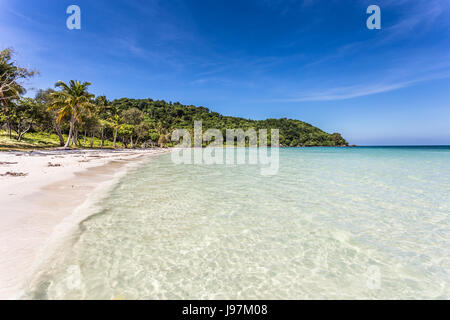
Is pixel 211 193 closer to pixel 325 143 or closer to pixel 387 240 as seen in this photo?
pixel 387 240

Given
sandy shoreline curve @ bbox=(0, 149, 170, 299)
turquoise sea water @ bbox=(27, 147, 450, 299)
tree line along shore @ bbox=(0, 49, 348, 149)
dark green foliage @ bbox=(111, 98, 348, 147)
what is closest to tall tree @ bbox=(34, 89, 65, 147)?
tree line along shore @ bbox=(0, 49, 348, 149)

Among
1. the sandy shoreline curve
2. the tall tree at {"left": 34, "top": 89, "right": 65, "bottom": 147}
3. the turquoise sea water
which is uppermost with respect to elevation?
the tall tree at {"left": 34, "top": 89, "right": 65, "bottom": 147}

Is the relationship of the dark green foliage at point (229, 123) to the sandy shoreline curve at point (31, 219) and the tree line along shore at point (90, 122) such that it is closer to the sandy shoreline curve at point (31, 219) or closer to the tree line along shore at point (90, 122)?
the tree line along shore at point (90, 122)

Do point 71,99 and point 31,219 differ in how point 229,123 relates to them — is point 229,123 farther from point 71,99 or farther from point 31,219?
point 31,219

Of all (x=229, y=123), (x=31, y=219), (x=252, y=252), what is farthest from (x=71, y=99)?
(x=229, y=123)

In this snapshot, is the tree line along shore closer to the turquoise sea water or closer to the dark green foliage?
the dark green foliage

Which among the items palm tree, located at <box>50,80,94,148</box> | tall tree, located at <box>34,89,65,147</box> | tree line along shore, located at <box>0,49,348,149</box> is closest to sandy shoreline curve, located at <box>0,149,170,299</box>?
tree line along shore, located at <box>0,49,348,149</box>

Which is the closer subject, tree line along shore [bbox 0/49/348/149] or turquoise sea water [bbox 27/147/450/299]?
turquoise sea water [bbox 27/147/450/299]

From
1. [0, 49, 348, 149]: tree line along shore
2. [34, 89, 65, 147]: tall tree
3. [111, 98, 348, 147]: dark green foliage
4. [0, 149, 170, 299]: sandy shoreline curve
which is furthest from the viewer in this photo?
[111, 98, 348, 147]: dark green foliage

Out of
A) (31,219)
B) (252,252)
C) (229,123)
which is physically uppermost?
(229,123)

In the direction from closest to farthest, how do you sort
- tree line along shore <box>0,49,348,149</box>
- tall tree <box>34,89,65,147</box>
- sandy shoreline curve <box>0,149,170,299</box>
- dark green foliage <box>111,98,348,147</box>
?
sandy shoreline curve <box>0,149,170,299</box> < tree line along shore <box>0,49,348,149</box> < tall tree <box>34,89,65,147</box> < dark green foliage <box>111,98,348,147</box>

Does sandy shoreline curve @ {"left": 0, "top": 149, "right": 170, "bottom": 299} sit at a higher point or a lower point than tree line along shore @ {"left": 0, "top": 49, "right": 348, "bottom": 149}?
lower

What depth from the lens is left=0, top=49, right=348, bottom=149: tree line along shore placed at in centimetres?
3628

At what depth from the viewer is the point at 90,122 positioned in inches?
1911
